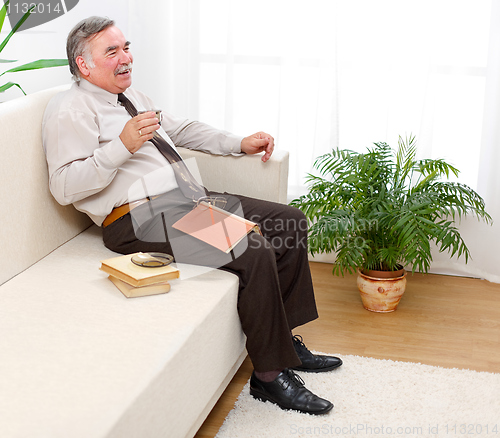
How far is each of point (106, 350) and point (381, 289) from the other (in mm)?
1375

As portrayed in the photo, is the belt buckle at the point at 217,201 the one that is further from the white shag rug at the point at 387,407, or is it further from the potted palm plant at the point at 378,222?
the white shag rug at the point at 387,407

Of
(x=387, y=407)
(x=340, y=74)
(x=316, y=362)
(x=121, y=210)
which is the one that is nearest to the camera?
(x=387, y=407)

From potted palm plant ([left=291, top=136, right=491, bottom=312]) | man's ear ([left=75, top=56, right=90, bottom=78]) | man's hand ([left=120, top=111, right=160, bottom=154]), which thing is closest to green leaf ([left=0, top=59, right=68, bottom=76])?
man's ear ([left=75, top=56, right=90, bottom=78])

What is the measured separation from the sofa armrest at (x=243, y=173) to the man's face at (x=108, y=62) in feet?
1.50

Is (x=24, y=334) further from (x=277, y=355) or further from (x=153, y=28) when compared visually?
(x=153, y=28)

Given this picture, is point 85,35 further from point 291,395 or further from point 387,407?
point 387,407

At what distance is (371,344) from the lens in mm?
2184

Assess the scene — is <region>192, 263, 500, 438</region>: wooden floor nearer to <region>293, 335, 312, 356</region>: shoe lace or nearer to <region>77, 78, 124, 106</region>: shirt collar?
<region>293, 335, 312, 356</region>: shoe lace

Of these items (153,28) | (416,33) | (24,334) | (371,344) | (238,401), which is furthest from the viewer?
(153,28)

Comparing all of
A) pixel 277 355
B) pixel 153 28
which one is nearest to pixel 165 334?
pixel 277 355

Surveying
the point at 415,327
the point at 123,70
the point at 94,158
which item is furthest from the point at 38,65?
the point at 415,327

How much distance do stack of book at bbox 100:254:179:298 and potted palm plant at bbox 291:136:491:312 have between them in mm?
766

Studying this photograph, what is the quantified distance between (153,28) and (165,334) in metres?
1.87

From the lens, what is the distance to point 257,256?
1716 millimetres
